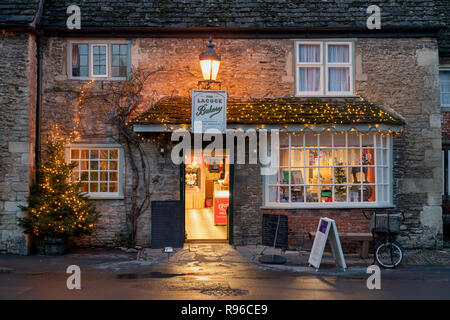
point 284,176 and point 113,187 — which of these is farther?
point 113,187

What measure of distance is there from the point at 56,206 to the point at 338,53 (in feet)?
26.9

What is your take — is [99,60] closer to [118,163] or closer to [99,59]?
[99,59]

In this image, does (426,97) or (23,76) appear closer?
(23,76)

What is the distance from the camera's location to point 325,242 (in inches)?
383

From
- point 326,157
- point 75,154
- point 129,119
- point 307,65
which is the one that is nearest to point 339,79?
point 307,65

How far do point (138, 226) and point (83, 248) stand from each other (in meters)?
1.51

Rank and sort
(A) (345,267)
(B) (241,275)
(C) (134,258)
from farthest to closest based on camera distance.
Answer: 1. (C) (134,258)
2. (A) (345,267)
3. (B) (241,275)

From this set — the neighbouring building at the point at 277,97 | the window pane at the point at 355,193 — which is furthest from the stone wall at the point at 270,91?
the window pane at the point at 355,193

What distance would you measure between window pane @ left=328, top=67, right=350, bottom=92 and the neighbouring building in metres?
0.03

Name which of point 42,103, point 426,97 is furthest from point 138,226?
Answer: point 426,97

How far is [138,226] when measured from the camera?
12289 millimetres

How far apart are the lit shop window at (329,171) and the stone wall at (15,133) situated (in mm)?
6018

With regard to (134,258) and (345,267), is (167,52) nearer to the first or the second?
(134,258)

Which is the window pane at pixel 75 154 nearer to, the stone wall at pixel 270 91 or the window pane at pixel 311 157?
the stone wall at pixel 270 91
